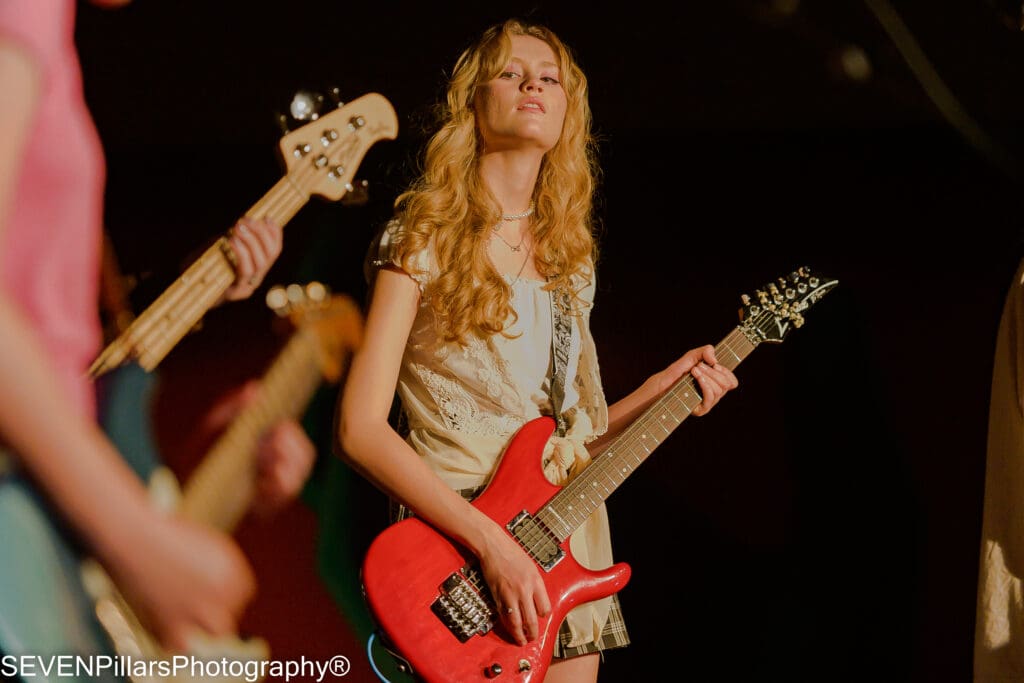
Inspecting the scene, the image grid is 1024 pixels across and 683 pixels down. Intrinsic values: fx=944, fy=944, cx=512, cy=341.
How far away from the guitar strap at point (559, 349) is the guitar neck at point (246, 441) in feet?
1.79

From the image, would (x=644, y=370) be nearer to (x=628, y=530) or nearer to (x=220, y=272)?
(x=628, y=530)

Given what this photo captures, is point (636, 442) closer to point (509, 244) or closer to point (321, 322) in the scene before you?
point (509, 244)

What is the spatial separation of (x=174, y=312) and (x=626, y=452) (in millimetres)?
809

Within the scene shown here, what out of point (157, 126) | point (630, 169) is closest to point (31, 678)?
point (157, 126)

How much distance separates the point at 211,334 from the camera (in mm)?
1965

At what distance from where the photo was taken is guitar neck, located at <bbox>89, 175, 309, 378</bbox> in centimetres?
146

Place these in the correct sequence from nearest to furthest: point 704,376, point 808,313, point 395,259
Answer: point 395,259, point 704,376, point 808,313

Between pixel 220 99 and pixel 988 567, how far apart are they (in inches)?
70.2

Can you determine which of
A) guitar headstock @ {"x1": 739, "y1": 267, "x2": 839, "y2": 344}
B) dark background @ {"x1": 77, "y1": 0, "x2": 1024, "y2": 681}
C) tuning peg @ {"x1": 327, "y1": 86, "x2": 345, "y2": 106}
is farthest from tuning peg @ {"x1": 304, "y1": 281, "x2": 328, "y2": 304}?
guitar headstock @ {"x1": 739, "y1": 267, "x2": 839, "y2": 344}

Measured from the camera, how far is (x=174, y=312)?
1.52 metres

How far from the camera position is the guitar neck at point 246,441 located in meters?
1.72

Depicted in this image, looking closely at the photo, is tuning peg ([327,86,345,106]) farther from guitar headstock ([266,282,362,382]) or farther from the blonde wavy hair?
guitar headstock ([266,282,362,382])

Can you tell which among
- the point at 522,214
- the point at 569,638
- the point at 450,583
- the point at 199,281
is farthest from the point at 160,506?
the point at 522,214

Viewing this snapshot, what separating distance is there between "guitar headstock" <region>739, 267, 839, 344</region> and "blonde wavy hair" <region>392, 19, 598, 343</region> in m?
0.35
